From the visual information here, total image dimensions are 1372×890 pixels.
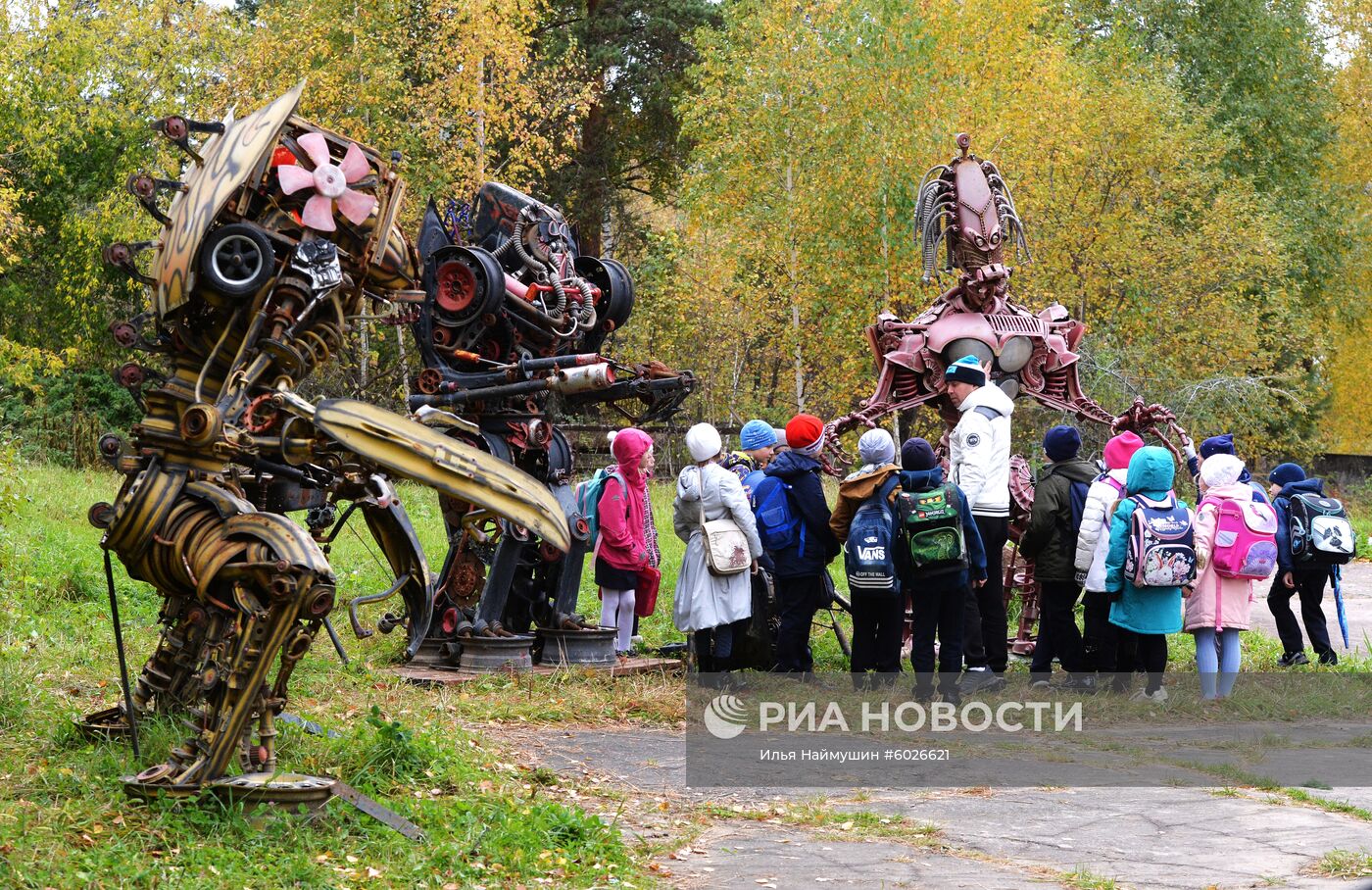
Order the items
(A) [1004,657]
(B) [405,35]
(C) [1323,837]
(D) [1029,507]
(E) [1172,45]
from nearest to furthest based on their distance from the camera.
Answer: (C) [1323,837] → (A) [1004,657] → (D) [1029,507] → (B) [405,35] → (E) [1172,45]

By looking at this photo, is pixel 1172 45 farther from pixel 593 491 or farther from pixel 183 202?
pixel 183 202

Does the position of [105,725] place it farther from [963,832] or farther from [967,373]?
[967,373]

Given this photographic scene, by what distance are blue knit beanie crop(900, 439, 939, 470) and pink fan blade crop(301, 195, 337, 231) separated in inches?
157

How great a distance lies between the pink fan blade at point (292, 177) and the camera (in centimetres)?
586

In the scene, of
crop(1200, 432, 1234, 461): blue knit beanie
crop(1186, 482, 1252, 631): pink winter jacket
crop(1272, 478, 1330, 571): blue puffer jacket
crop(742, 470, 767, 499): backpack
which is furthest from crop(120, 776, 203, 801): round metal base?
crop(1272, 478, 1330, 571): blue puffer jacket

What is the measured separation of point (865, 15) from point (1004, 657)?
50.0 ft

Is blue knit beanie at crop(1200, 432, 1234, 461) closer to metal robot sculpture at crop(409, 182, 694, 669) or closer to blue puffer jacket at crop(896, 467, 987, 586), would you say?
blue puffer jacket at crop(896, 467, 987, 586)

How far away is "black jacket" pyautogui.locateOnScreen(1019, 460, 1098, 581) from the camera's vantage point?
9.57 metres

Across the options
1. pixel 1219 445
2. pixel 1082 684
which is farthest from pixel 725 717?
pixel 1219 445

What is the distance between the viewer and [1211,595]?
9586mm

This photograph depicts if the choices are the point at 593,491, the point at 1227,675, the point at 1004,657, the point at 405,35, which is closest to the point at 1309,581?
the point at 1227,675

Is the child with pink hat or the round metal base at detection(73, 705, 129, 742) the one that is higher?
the child with pink hat

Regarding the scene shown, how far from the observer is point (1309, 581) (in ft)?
36.6

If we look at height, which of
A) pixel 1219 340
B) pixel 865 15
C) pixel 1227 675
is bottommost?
pixel 1227 675
